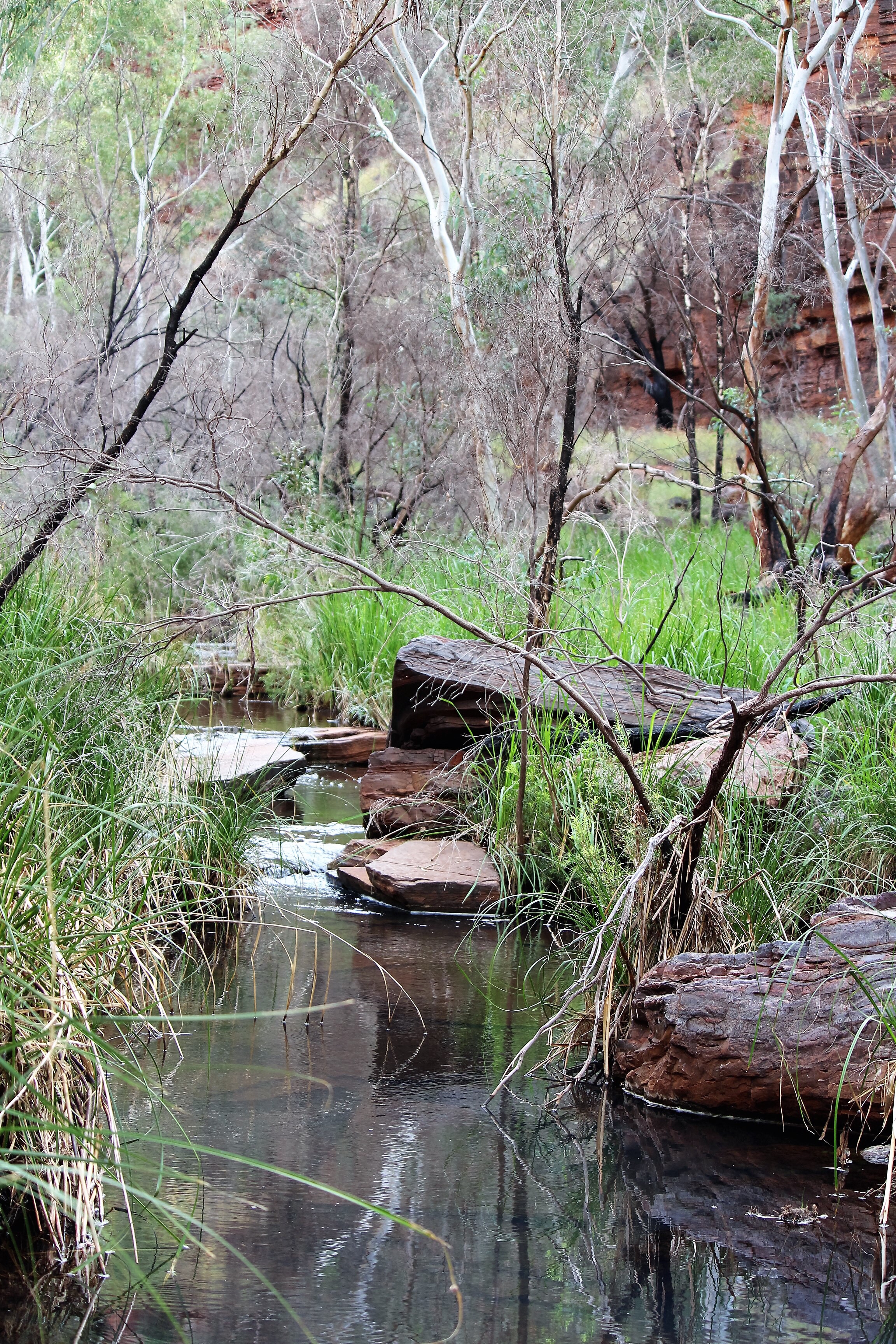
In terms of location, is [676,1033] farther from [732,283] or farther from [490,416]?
[732,283]

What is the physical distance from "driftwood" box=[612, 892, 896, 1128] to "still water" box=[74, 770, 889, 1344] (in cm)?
11

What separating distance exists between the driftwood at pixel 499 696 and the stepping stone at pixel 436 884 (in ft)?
2.14

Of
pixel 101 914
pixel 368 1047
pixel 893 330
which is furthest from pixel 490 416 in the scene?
pixel 893 330

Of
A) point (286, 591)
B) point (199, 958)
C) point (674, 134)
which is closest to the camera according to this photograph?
point (199, 958)

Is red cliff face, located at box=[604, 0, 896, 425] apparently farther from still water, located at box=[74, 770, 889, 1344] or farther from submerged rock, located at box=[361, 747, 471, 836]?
still water, located at box=[74, 770, 889, 1344]

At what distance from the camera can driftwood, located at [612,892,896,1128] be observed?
3193 millimetres

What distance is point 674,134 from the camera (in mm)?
17594

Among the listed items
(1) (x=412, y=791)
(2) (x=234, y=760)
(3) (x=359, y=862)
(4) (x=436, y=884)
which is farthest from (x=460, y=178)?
(4) (x=436, y=884)

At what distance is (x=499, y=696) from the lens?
613cm

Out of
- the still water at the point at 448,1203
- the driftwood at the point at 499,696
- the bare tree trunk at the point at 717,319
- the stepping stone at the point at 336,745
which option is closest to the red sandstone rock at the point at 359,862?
the driftwood at the point at 499,696

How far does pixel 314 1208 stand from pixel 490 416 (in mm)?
4780

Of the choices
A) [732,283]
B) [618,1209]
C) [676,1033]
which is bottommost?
[618,1209]

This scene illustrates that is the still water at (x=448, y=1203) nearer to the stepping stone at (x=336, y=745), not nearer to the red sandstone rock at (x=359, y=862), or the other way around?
the red sandstone rock at (x=359, y=862)

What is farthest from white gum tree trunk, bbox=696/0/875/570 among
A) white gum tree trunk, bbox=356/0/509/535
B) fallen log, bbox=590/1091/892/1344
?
fallen log, bbox=590/1091/892/1344
